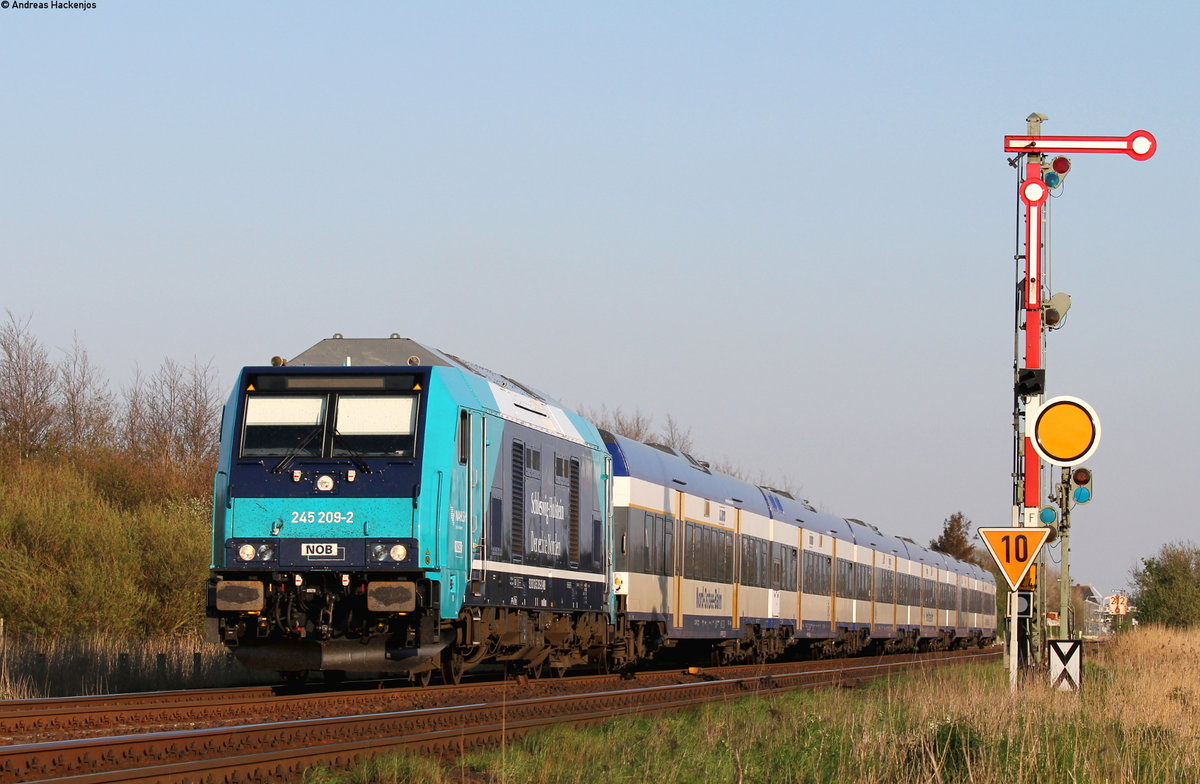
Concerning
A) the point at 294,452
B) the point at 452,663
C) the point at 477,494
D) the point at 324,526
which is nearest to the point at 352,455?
the point at 294,452

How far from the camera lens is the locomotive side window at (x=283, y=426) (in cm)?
1605

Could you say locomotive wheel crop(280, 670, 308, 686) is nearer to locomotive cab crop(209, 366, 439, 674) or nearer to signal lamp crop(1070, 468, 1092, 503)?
locomotive cab crop(209, 366, 439, 674)

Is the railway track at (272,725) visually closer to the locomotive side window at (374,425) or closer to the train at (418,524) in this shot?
the train at (418,524)

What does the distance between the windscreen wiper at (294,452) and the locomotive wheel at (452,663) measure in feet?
10.7

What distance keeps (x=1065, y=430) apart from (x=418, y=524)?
6858 millimetres

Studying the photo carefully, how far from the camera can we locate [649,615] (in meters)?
24.2

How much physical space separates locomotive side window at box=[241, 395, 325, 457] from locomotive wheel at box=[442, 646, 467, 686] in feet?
10.8

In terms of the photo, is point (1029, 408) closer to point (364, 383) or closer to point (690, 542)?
point (364, 383)

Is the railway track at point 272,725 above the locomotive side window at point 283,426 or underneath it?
underneath

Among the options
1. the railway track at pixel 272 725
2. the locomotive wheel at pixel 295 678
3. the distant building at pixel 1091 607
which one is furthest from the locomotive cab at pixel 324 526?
the distant building at pixel 1091 607

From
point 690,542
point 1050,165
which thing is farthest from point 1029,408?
point 690,542

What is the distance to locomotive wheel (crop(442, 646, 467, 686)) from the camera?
1782cm

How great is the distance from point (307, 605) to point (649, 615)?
948cm

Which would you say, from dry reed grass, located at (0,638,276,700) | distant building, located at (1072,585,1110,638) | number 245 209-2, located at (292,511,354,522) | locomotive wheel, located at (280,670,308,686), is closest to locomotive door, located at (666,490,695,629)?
dry reed grass, located at (0,638,276,700)
